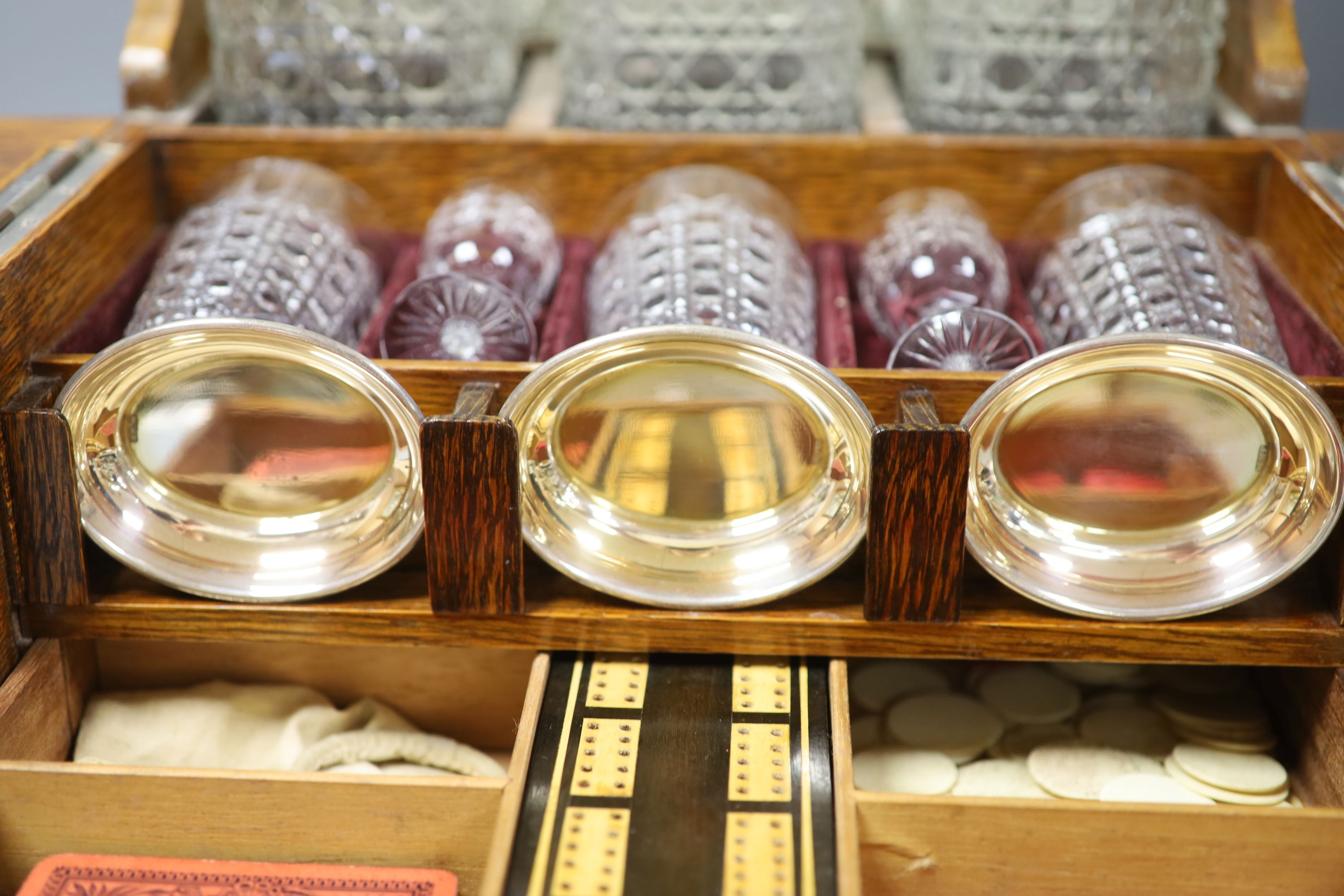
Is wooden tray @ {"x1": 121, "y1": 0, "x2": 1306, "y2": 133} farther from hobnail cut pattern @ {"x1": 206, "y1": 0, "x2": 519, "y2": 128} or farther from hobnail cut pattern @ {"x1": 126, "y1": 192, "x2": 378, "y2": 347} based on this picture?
hobnail cut pattern @ {"x1": 126, "y1": 192, "x2": 378, "y2": 347}

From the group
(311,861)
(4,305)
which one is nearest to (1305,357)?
(311,861)

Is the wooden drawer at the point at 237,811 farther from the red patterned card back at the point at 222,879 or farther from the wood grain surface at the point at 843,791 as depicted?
the wood grain surface at the point at 843,791

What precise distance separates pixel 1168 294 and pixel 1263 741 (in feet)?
1.31

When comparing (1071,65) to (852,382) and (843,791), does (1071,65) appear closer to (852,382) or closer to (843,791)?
(852,382)

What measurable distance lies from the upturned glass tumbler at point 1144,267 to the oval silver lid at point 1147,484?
0.16 feet

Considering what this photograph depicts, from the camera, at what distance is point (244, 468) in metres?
1.08

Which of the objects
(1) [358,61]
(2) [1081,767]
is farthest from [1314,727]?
(1) [358,61]

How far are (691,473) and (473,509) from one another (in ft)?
0.62

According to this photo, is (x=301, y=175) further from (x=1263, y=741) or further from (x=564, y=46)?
(x=1263, y=741)

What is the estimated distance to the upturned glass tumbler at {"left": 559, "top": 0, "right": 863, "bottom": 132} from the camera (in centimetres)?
132

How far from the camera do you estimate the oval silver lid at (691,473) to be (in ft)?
3.34

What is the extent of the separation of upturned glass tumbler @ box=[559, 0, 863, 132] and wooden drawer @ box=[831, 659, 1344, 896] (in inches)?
26.8

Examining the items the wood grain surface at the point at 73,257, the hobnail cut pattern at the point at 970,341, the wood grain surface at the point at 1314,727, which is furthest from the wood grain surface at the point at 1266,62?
the wood grain surface at the point at 73,257

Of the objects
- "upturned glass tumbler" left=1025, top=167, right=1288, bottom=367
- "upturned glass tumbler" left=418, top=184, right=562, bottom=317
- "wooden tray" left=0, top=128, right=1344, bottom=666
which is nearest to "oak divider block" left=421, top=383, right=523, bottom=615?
"wooden tray" left=0, top=128, right=1344, bottom=666
